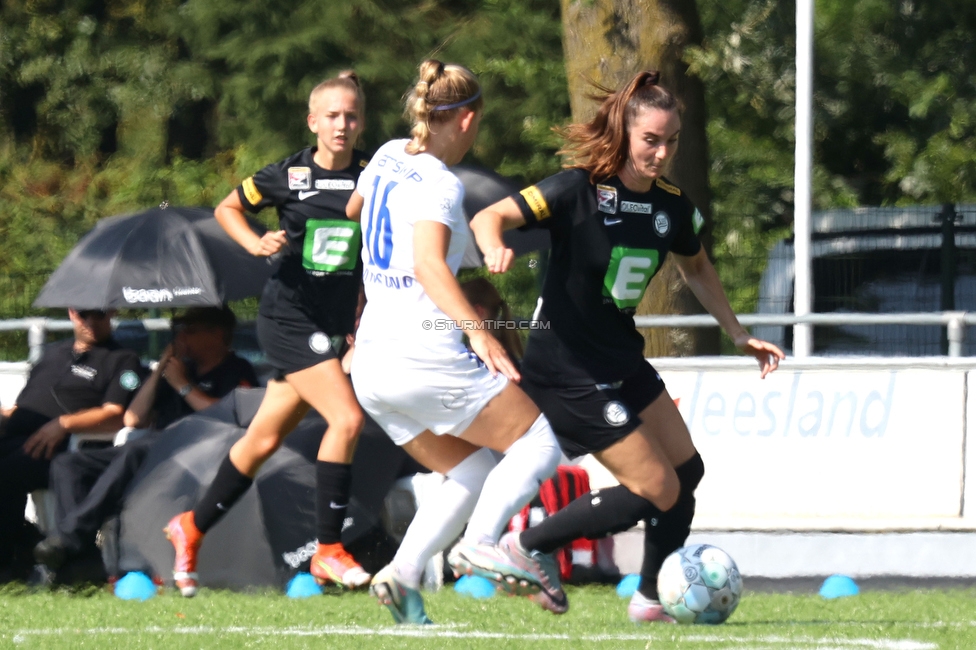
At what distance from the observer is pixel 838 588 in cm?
729

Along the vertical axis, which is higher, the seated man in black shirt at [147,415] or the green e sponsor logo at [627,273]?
the green e sponsor logo at [627,273]

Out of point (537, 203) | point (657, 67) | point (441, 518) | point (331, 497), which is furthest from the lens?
point (657, 67)

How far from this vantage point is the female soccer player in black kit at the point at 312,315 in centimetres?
681

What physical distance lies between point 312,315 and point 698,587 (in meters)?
2.36

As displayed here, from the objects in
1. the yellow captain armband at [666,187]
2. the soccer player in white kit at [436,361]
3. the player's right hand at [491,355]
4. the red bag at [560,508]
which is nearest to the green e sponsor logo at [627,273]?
the yellow captain armband at [666,187]

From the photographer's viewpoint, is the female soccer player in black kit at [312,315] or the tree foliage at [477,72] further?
the tree foliage at [477,72]

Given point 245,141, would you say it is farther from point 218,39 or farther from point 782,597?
point 782,597

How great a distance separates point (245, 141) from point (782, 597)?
1485cm

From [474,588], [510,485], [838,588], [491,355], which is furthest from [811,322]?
[491,355]

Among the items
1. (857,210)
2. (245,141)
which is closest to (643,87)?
(857,210)

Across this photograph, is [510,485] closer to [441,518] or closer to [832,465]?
[441,518]

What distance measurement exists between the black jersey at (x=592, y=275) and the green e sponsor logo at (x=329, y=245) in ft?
5.76

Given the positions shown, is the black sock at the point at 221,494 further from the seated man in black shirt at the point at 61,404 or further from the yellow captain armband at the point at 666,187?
the yellow captain armband at the point at 666,187

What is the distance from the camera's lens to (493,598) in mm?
7016
